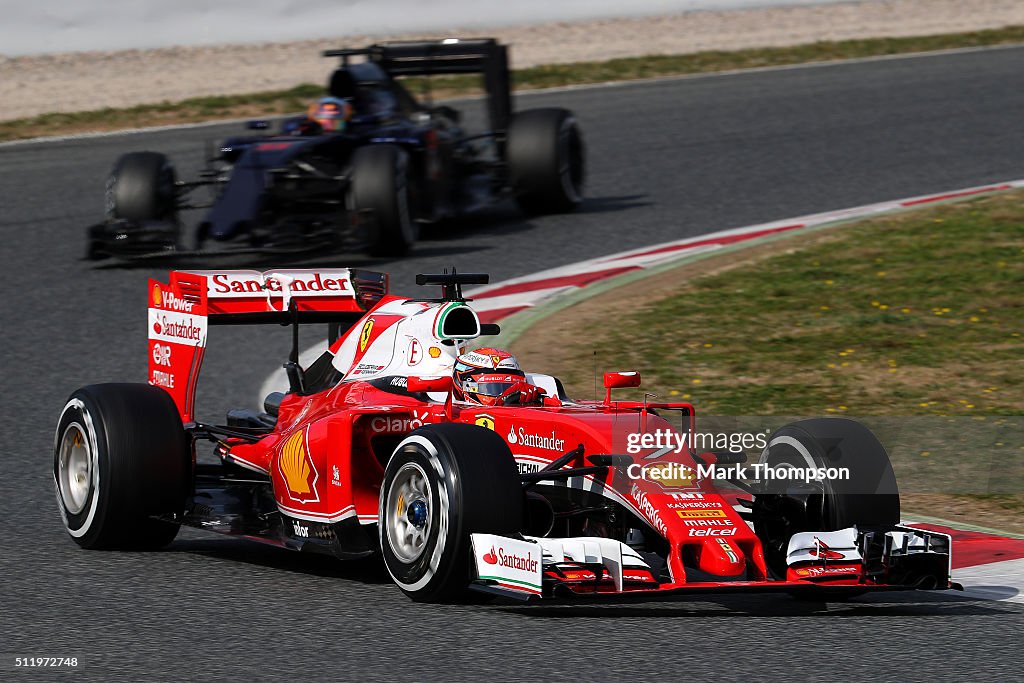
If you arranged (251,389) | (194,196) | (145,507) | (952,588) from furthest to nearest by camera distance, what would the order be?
1. (194,196)
2. (251,389)
3. (145,507)
4. (952,588)

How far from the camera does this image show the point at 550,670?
5.62 meters

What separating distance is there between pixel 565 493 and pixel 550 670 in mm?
1246

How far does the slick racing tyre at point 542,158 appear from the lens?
54.1ft

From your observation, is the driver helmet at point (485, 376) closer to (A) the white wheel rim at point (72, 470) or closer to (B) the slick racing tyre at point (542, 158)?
(A) the white wheel rim at point (72, 470)

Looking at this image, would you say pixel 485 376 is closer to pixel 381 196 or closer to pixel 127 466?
pixel 127 466

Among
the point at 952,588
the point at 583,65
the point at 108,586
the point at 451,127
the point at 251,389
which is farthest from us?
the point at 583,65

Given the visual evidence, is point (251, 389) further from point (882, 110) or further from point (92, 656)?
point (882, 110)

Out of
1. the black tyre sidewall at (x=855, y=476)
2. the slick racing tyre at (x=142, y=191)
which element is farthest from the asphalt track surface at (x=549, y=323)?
the slick racing tyre at (x=142, y=191)

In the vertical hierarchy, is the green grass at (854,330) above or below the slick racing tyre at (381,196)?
below

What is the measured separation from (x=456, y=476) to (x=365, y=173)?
8.43m

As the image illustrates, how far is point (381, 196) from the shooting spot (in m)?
14.4

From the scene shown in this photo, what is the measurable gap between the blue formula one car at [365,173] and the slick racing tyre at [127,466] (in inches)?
253

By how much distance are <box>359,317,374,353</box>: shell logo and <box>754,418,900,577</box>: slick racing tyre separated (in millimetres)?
2010

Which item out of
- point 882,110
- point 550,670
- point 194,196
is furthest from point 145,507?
point 882,110
